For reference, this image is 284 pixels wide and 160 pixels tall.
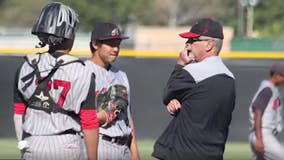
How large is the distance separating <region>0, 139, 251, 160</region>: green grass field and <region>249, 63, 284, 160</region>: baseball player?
2818 millimetres

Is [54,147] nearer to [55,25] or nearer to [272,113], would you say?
[55,25]

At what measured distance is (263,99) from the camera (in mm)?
8617

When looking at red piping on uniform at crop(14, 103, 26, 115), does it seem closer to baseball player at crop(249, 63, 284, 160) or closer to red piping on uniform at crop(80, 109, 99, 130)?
red piping on uniform at crop(80, 109, 99, 130)

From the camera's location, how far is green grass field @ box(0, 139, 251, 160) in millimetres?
11514

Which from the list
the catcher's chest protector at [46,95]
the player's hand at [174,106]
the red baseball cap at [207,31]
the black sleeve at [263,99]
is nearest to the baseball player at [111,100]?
the player's hand at [174,106]

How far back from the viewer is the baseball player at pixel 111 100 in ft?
18.8

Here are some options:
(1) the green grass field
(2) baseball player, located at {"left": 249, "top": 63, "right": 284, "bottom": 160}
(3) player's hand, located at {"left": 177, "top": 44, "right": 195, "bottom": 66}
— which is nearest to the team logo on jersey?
(3) player's hand, located at {"left": 177, "top": 44, "right": 195, "bottom": 66}

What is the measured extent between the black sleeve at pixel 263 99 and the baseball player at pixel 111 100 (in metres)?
2.77

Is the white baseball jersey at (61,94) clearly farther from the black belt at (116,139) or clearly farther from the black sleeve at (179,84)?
the black belt at (116,139)

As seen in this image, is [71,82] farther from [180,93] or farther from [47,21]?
[180,93]

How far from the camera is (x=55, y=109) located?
14.7 feet

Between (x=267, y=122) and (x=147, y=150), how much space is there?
384 cm

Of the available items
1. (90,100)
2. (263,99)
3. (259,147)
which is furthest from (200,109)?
(263,99)

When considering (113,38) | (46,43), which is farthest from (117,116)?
(46,43)
